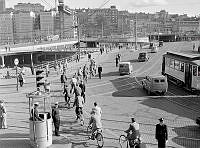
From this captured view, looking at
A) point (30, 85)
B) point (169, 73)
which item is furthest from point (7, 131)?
point (169, 73)

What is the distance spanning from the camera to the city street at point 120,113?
56.3 feet

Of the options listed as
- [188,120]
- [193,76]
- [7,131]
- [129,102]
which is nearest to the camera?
[7,131]

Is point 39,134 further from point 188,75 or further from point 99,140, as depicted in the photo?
point 188,75

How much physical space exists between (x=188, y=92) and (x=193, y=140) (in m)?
14.8

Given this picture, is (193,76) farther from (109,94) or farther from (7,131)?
(7,131)

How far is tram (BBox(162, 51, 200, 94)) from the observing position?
97.0 feet

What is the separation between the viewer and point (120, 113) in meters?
23.0

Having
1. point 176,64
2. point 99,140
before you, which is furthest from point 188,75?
point 99,140

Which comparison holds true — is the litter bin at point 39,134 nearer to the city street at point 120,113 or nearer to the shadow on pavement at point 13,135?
the city street at point 120,113

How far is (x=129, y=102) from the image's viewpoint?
26984mm

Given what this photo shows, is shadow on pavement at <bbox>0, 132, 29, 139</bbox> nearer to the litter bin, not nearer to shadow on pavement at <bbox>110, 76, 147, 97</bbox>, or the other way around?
the litter bin

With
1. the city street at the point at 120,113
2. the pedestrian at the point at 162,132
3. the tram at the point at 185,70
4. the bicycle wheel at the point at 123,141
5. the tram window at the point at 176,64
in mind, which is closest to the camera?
the pedestrian at the point at 162,132

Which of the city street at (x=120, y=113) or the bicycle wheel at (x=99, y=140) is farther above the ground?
the bicycle wheel at (x=99, y=140)

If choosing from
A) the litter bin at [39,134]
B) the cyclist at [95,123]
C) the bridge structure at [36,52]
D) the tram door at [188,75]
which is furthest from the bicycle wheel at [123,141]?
the bridge structure at [36,52]
